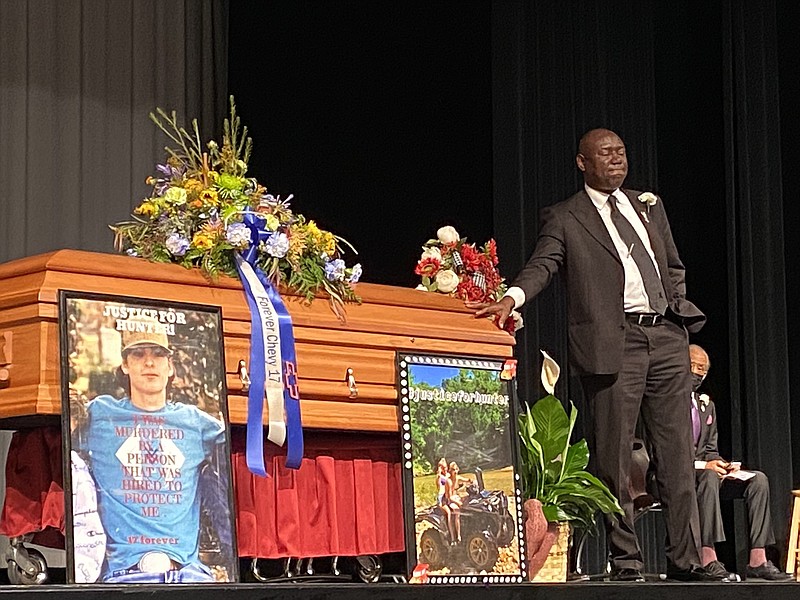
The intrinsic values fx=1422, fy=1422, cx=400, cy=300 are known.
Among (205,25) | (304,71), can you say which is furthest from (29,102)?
(304,71)

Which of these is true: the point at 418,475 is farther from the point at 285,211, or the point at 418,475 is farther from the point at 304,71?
the point at 304,71

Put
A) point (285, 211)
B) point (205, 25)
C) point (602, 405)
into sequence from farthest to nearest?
point (205, 25)
point (602, 405)
point (285, 211)

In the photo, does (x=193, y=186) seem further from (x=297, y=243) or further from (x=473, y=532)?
(x=473, y=532)

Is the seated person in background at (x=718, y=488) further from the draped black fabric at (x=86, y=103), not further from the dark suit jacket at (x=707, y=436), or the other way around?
the draped black fabric at (x=86, y=103)

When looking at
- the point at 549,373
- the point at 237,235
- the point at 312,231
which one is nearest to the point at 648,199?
the point at 549,373

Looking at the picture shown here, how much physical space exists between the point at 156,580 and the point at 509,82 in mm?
4054

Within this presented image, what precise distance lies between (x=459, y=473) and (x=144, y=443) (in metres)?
0.92

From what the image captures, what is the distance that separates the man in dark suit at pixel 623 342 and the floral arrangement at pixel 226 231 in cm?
56

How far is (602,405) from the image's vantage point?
3910 mm

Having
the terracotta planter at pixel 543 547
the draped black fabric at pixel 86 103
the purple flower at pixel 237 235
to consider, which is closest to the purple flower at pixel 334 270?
the purple flower at pixel 237 235

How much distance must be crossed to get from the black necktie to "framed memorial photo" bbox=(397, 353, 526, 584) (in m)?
0.52

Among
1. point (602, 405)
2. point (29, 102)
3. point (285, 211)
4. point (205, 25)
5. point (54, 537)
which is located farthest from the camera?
point (205, 25)

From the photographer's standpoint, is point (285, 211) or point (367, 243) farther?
point (367, 243)

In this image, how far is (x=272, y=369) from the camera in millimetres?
3287
